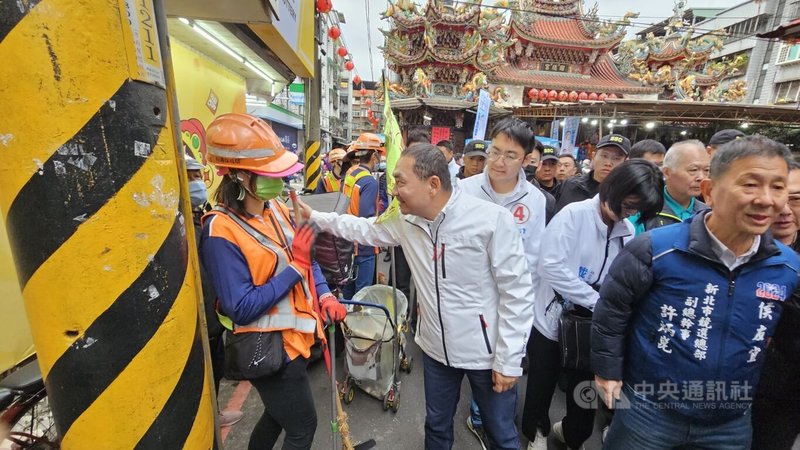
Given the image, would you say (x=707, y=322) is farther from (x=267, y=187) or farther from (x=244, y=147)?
(x=244, y=147)

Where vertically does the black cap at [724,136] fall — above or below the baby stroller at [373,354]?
above

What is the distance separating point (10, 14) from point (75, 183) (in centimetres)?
35

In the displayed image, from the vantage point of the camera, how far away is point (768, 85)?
2692 cm

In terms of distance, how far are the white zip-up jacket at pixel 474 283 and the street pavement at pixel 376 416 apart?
916 millimetres

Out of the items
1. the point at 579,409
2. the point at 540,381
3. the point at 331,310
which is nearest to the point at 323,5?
the point at 331,310

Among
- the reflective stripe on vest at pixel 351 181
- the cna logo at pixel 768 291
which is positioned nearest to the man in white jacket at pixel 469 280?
the cna logo at pixel 768 291

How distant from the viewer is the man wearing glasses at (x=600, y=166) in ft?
11.1

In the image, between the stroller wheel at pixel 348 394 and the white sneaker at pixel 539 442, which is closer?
the white sneaker at pixel 539 442

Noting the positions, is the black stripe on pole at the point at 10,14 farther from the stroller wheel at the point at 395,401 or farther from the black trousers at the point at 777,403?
the black trousers at the point at 777,403

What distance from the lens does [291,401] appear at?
5.81 ft

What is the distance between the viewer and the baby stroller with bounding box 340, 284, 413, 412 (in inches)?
115

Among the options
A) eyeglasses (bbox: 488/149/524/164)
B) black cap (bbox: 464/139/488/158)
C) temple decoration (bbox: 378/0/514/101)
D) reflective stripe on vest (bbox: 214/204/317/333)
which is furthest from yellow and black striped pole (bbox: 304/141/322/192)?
temple decoration (bbox: 378/0/514/101)

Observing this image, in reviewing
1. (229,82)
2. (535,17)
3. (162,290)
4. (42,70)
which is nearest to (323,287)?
(162,290)

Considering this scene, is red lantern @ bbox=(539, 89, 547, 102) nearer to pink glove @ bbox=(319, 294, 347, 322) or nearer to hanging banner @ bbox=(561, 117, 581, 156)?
hanging banner @ bbox=(561, 117, 581, 156)
